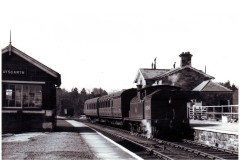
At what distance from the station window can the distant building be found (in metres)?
16.1

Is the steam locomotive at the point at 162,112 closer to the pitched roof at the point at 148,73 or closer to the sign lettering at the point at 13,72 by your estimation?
the sign lettering at the point at 13,72

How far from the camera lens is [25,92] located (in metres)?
20.9

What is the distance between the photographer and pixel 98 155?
11461 millimetres

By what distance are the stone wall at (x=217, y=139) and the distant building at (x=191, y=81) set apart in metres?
18.2

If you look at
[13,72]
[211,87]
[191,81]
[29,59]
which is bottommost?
[211,87]

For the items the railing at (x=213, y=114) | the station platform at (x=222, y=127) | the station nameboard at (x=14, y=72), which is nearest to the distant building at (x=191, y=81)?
the railing at (x=213, y=114)

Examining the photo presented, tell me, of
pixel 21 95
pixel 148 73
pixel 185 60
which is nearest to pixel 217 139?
pixel 21 95

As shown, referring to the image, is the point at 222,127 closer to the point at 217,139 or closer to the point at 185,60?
the point at 217,139

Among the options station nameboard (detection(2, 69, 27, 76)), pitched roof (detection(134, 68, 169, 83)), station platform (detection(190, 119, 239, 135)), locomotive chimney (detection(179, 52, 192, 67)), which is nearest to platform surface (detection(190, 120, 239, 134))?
station platform (detection(190, 119, 239, 135))

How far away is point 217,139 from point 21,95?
39.8ft

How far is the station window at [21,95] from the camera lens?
67.6 feet

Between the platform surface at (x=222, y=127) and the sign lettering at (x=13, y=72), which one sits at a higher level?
the sign lettering at (x=13, y=72)

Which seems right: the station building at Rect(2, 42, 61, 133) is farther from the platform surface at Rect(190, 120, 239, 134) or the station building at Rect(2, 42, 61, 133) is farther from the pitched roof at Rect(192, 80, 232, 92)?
the pitched roof at Rect(192, 80, 232, 92)

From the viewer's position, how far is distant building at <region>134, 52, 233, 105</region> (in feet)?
117
